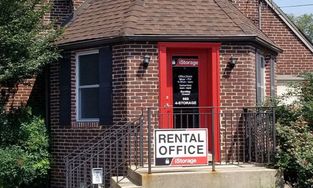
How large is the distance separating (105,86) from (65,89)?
133 centimetres

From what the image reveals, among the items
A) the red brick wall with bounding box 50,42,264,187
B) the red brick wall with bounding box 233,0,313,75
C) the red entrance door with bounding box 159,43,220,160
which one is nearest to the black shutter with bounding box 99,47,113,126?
the red brick wall with bounding box 50,42,264,187

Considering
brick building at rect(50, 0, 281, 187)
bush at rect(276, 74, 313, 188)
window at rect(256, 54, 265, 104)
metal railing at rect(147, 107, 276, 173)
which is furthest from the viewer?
window at rect(256, 54, 265, 104)

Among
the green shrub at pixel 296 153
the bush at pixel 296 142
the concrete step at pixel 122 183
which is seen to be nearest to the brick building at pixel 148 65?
the bush at pixel 296 142

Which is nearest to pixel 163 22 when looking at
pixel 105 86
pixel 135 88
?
pixel 135 88

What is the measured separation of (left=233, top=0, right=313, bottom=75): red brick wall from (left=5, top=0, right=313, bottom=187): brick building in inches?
193

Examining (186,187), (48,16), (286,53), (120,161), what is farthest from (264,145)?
(286,53)

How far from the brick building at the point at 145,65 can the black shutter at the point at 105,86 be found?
22 millimetres

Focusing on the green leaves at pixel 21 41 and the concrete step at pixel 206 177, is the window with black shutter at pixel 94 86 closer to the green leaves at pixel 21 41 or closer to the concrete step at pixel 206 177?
the green leaves at pixel 21 41

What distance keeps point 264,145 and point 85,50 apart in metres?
4.55

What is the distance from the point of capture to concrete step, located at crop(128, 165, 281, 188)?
9.52 metres

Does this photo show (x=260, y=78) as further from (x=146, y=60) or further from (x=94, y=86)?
(x=94, y=86)

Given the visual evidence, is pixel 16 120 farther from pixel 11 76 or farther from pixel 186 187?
pixel 186 187

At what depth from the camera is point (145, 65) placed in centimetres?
1184

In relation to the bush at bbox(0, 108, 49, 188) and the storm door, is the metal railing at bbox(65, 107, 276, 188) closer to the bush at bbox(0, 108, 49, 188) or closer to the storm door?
the storm door
